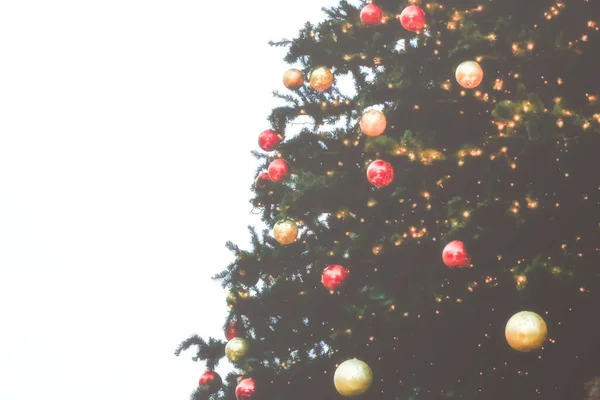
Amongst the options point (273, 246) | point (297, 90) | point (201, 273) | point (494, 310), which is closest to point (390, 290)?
point (494, 310)

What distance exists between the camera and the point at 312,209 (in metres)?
3.47

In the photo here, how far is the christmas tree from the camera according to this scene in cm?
256

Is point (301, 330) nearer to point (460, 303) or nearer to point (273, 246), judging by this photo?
point (273, 246)

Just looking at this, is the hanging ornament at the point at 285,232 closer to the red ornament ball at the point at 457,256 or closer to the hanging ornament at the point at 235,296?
the hanging ornament at the point at 235,296

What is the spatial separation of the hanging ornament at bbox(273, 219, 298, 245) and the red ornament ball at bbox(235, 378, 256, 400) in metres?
1.05

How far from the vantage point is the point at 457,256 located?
2.62 metres

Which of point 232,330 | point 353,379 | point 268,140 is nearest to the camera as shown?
point 353,379

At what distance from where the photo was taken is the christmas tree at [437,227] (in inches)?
101

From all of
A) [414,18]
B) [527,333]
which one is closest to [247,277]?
[527,333]

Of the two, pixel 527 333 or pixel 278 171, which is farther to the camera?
pixel 278 171

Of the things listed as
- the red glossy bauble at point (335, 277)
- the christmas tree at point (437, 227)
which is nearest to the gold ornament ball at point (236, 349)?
the christmas tree at point (437, 227)

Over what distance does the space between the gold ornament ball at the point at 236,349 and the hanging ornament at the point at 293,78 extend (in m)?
2.32

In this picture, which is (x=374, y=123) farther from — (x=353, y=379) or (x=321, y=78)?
(x=353, y=379)

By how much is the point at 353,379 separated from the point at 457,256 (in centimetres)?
98
